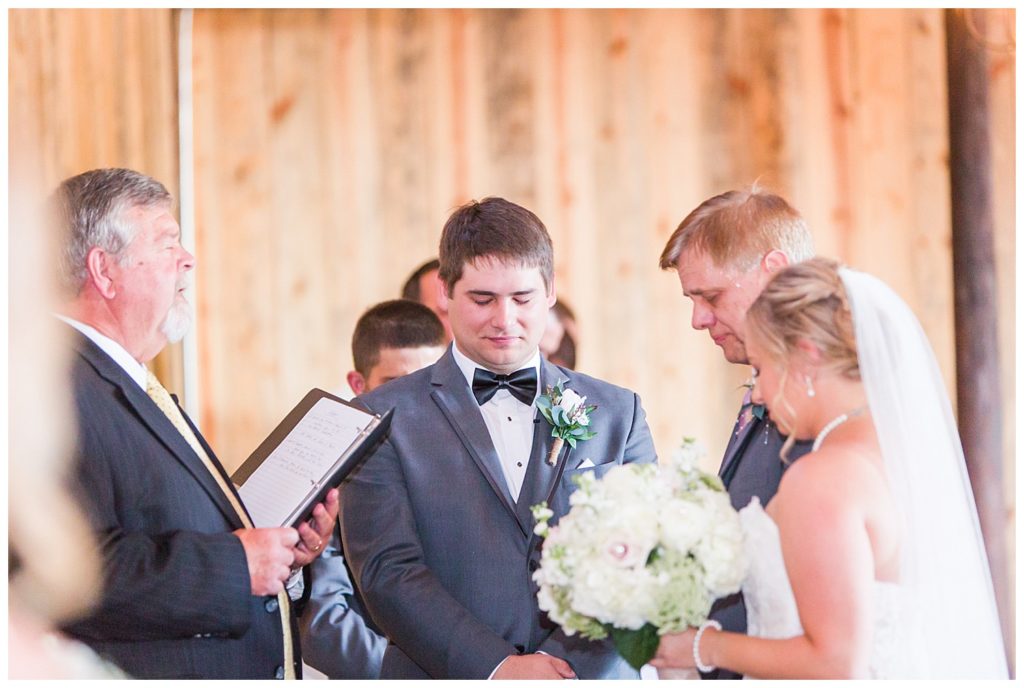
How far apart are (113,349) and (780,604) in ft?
5.18

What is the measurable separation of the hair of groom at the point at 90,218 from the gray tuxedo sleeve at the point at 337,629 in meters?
1.11

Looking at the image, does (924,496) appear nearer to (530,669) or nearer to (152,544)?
(530,669)

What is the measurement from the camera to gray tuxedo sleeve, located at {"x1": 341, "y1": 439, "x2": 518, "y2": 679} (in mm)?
2439

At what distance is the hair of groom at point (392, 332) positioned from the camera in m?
3.69

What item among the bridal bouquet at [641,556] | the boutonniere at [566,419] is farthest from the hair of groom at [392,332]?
the bridal bouquet at [641,556]

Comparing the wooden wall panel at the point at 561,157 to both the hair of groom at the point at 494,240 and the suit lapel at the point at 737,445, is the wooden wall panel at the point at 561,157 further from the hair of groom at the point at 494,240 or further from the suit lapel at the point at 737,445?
the suit lapel at the point at 737,445

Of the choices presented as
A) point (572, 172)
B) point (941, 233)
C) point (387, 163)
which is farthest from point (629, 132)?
point (941, 233)

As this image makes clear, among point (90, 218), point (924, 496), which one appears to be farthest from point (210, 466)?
point (924, 496)

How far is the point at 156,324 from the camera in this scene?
→ 2445 millimetres

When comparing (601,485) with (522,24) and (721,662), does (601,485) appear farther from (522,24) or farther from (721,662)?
(522,24)

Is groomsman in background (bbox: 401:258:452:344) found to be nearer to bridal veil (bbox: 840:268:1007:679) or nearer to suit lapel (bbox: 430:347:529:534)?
suit lapel (bbox: 430:347:529:534)

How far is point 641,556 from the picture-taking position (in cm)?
200

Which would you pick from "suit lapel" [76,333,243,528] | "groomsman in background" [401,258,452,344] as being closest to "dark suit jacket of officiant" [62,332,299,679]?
"suit lapel" [76,333,243,528]

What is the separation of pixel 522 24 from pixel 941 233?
2370 millimetres
